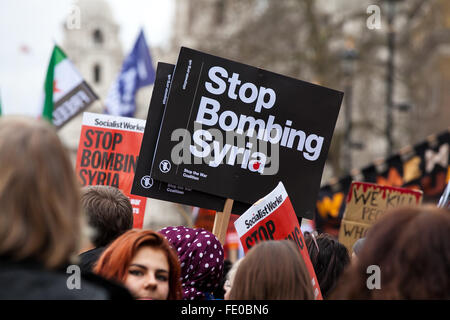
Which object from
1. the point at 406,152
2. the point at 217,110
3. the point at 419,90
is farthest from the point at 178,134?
the point at 419,90

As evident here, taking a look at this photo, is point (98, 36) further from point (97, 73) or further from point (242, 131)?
point (242, 131)

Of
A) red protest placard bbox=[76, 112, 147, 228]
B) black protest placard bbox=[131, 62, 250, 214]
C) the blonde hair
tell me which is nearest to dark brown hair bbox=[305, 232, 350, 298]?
black protest placard bbox=[131, 62, 250, 214]

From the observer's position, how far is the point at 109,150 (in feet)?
20.9

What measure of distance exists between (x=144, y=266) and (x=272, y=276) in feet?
2.06

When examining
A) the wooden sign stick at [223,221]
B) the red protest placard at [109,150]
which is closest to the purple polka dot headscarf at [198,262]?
the wooden sign stick at [223,221]

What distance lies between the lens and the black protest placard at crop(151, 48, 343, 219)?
522 centimetres

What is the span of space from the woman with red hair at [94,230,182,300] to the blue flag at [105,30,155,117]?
24.4ft

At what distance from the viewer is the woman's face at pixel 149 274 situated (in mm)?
3508

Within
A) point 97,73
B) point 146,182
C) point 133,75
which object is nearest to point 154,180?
point 146,182

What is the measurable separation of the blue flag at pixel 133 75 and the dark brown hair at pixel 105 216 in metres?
6.60

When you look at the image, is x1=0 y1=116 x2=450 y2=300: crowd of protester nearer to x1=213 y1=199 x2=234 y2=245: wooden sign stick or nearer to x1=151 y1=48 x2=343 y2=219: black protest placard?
x1=213 y1=199 x2=234 y2=245: wooden sign stick
